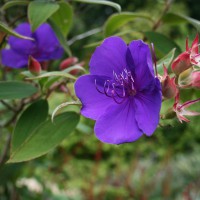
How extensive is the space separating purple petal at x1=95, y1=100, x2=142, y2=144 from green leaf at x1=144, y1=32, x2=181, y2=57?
24 cm

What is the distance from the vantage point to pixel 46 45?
90 centimetres

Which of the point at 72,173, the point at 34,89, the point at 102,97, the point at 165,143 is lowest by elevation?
the point at 165,143

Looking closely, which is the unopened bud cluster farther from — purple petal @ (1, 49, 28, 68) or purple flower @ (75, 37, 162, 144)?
purple petal @ (1, 49, 28, 68)

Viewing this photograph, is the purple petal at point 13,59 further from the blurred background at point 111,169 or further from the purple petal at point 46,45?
the blurred background at point 111,169

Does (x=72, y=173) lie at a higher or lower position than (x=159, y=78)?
lower

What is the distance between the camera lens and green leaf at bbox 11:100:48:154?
70 cm

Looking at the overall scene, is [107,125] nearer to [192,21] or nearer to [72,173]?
[192,21]

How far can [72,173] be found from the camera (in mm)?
3521

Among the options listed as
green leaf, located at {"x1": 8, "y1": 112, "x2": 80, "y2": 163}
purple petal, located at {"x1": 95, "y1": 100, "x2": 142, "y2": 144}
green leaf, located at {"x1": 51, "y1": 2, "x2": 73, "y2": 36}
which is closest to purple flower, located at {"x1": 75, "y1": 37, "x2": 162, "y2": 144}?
purple petal, located at {"x1": 95, "y1": 100, "x2": 142, "y2": 144}

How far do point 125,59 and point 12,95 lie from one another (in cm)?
21

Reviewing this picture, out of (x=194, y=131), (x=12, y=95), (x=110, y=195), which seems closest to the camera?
(x=12, y=95)

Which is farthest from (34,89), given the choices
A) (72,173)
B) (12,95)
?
(72,173)

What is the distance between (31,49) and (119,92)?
35cm

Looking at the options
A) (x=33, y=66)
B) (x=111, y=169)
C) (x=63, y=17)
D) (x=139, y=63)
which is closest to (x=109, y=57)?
(x=139, y=63)
